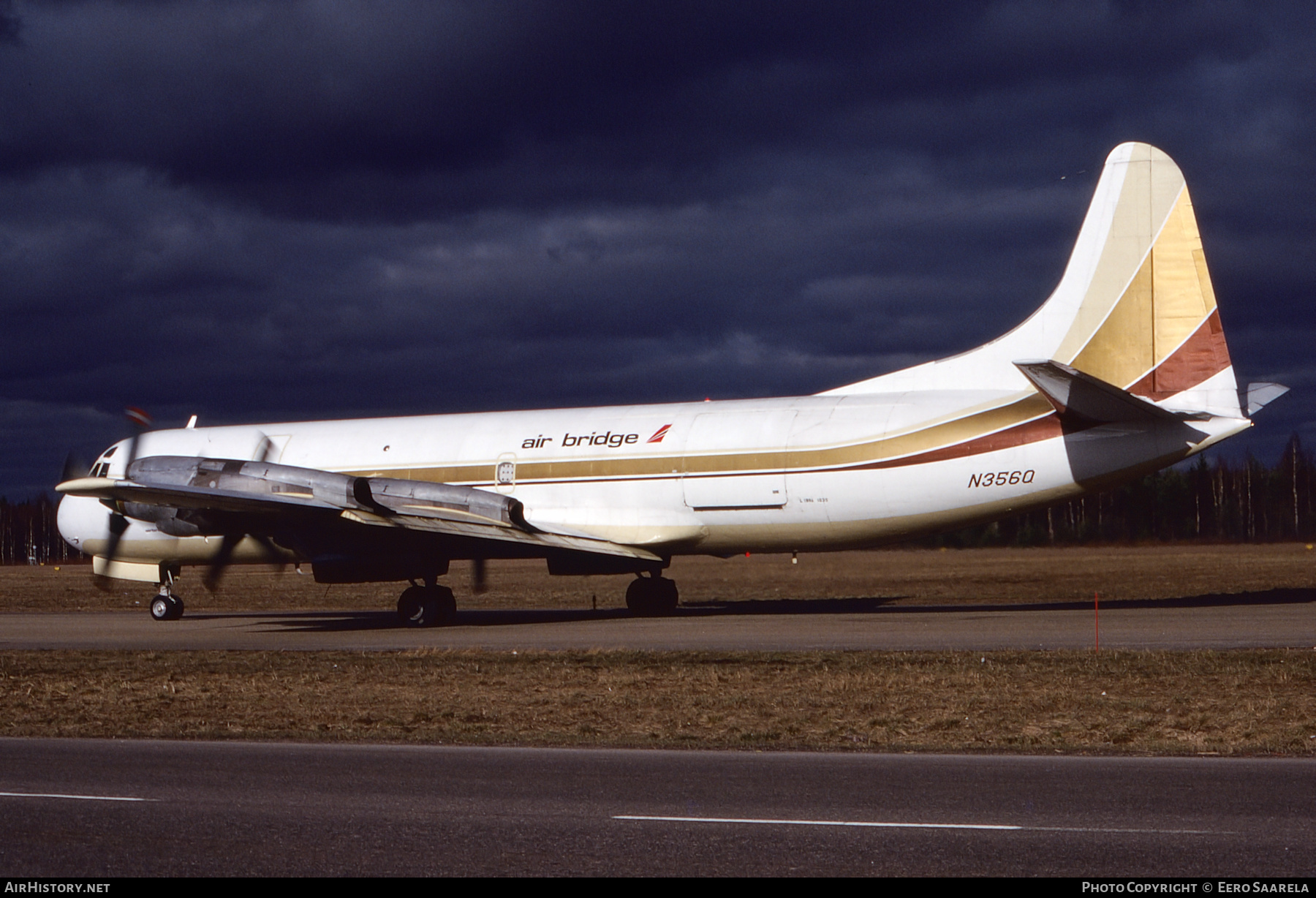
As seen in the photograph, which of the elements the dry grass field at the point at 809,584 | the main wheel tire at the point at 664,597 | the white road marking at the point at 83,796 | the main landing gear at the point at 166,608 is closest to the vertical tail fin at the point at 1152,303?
the dry grass field at the point at 809,584

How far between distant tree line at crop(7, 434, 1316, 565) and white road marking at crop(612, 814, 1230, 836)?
69.6 meters

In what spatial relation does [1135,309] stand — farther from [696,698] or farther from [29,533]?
[29,533]

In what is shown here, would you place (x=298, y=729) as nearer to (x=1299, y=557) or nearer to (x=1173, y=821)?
(x=1173, y=821)

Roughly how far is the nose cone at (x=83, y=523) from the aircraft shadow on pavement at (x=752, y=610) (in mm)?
3427

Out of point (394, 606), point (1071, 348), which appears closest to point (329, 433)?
point (394, 606)

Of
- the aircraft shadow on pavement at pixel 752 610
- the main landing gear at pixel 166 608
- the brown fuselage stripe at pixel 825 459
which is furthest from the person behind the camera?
the main landing gear at pixel 166 608

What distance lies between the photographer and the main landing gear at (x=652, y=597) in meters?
30.6

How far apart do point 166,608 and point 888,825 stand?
27.5 meters

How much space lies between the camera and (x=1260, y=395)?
85.3ft

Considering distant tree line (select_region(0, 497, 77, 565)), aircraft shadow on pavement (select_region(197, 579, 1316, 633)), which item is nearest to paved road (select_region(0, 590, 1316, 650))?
aircraft shadow on pavement (select_region(197, 579, 1316, 633))

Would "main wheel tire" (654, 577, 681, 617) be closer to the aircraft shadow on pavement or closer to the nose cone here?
the aircraft shadow on pavement

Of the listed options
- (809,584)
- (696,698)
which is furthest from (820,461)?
(809,584)

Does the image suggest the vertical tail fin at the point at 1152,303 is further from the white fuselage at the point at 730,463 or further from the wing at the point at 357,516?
the wing at the point at 357,516

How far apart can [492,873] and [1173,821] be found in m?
4.42
